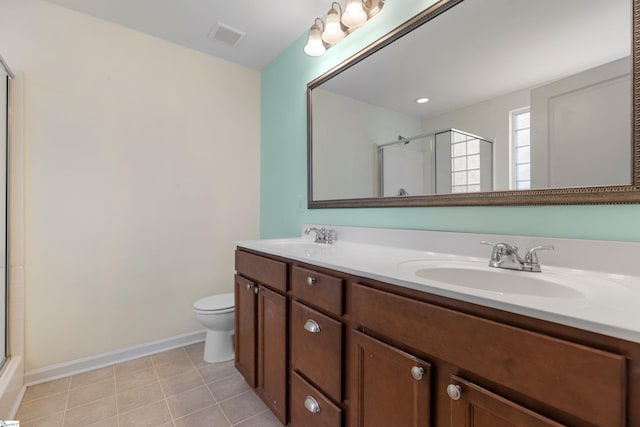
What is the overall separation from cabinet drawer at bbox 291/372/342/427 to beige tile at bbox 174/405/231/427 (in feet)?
1.44

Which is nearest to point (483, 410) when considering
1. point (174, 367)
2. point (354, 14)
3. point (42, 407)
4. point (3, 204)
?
point (354, 14)

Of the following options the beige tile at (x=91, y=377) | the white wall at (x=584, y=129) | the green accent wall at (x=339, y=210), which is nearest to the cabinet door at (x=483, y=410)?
the green accent wall at (x=339, y=210)

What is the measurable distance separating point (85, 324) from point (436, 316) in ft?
7.41

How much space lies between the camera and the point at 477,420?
0.62 meters

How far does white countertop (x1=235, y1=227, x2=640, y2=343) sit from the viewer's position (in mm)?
499

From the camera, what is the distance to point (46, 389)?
1672 millimetres

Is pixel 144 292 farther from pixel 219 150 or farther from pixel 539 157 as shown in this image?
pixel 539 157

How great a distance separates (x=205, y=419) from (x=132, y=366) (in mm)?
868

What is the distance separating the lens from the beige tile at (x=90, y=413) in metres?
1.41

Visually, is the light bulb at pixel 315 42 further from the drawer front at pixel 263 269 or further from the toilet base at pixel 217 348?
the toilet base at pixel 217 348

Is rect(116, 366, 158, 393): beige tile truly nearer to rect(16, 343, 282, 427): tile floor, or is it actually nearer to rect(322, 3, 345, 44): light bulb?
rect(16, 343, 282, 427): tile floor

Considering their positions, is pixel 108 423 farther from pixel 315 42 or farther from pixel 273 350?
pixel 315 42

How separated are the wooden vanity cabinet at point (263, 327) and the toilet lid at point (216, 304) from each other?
303 mm

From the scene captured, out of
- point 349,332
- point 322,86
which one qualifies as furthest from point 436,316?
point 322,86
